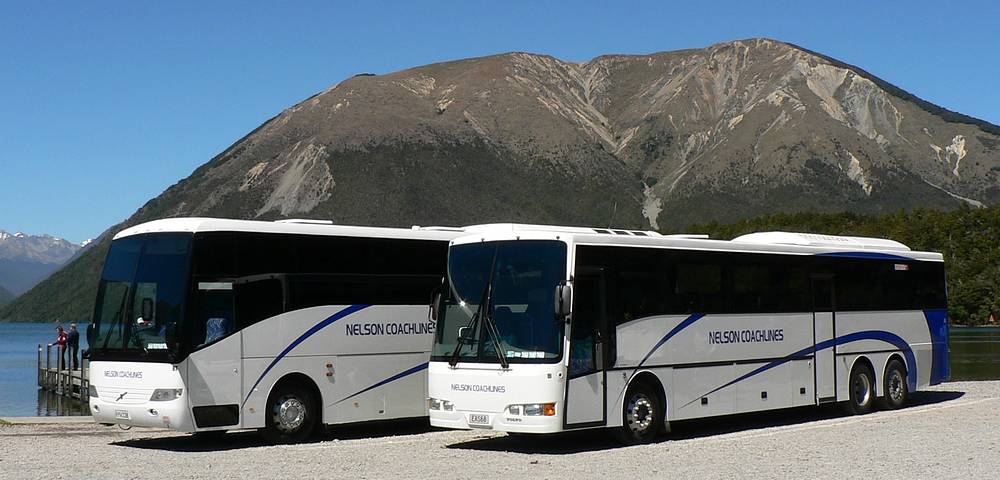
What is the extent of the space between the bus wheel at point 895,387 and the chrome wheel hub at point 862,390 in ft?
2.11

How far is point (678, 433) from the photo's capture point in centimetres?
2088

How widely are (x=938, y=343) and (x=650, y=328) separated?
34.9 feet

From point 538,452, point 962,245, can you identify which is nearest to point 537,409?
point 538,452

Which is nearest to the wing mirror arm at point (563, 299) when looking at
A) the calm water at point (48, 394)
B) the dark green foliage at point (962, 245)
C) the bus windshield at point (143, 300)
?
the bus windshield at point (143, 300)

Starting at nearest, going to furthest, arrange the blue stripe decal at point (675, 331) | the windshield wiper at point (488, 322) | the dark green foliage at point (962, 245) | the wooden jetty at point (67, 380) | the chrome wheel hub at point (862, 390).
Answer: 1. the windshield wiper at point (488, 322)
2. the blue stripe decal at point (675, 331)
3. the chrome wheel hub at point (862, 390)
4. the wooden jetty at point (67, 380)
5. the dark green foliage at point (962, 245)

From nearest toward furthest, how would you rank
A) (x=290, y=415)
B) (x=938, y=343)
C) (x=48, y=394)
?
(x=290, y=415) < (x=938, y=343) < (x=48, y=394)

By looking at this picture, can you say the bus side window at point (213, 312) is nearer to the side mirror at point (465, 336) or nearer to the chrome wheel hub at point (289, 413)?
the chrome wheel hub at point (289, 413)

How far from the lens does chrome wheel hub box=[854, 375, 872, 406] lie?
24.3 metres

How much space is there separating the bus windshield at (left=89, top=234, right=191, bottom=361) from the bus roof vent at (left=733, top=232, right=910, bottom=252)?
10.1 metres

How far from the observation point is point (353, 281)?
20094mm

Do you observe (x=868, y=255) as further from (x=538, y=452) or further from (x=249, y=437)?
(x=249, y=437)

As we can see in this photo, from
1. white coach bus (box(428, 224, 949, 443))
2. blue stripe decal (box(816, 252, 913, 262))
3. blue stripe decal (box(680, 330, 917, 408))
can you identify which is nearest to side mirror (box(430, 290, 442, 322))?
white coach bus (box(428, 224, 949, 443))

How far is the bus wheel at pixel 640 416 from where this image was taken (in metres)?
18.6

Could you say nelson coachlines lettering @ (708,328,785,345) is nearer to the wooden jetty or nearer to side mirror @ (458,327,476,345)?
side mirror @ (458,327,476,345)
